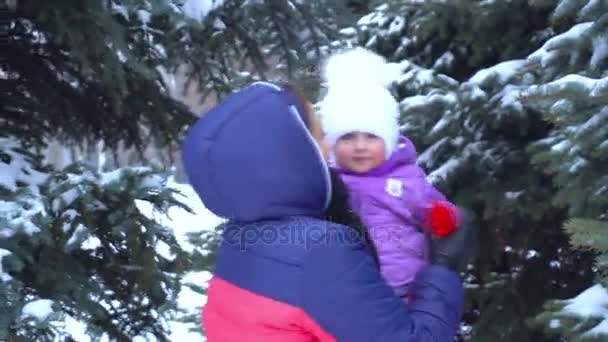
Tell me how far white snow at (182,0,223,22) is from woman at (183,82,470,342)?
4.45ft

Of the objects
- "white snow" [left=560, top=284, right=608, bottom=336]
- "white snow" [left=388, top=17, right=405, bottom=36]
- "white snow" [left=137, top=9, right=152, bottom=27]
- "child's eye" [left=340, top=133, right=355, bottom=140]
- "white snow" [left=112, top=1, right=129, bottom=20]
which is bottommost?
"white snow" [left=560, top=284, right=608, bottom=336]

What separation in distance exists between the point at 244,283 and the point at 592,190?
114cm

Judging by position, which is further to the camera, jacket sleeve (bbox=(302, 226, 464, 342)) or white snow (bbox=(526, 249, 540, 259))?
white snow (bbox=(526, 249, 540, 259))

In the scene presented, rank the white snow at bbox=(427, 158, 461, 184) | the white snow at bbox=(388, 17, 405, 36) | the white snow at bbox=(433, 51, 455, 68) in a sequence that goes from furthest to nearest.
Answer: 1. the white snow at bbox=(388, 17, 405, 36)
2. the white snow at bbox=(433, 51, 455, 68)
3. the white snow at bbox=(427, 158, 461, 184)

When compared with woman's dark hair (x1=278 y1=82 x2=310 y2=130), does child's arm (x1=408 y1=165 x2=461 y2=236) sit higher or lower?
lower

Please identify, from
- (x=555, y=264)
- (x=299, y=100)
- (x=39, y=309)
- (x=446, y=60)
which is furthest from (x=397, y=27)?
(x=299, y=100)

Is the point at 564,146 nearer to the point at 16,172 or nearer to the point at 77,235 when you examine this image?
the point at 77,235

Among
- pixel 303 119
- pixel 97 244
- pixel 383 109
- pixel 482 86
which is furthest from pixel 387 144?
pixel 97 244

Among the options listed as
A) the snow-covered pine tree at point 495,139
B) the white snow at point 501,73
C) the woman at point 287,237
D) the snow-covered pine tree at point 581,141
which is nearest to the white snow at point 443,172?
the snow-covered pine tree at point 495,139

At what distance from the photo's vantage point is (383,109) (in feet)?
7.91

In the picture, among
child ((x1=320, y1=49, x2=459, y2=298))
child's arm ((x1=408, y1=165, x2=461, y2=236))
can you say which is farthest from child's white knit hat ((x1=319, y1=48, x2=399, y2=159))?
→ child's arm ((x1=408, y1=165, x2=461, y2=236))

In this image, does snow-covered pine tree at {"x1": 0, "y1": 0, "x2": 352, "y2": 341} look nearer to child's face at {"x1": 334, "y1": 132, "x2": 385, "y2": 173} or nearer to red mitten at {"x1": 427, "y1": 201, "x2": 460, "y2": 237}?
child's face at {"x1": 334, "y1": 132, "x2": 385, "y2": 173}

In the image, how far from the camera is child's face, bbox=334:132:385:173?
7.84 feet

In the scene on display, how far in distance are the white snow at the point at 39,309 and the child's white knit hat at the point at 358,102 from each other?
1100 millimetres
